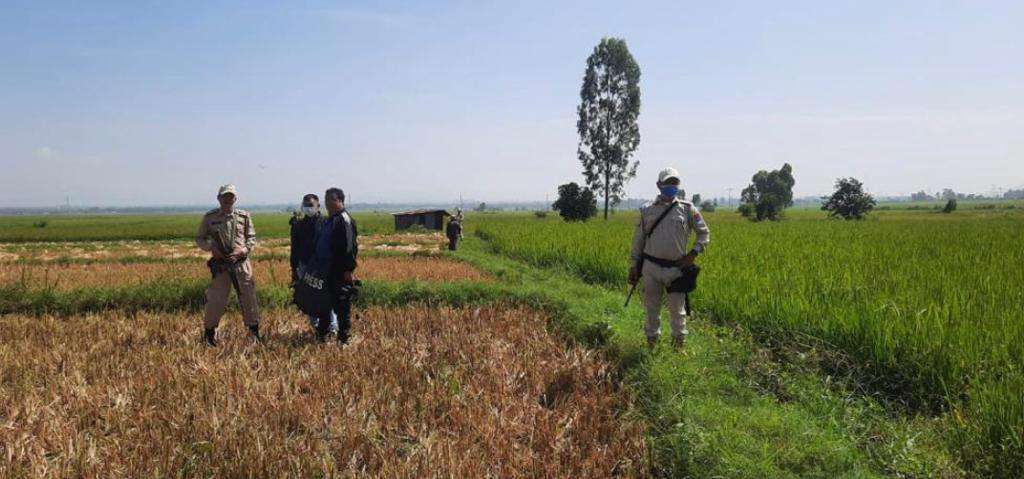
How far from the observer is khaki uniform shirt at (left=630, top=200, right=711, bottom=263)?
16.5 ft

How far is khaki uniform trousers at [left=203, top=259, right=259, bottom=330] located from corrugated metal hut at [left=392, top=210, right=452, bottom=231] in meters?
33.2

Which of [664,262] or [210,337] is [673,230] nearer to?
[664,262]

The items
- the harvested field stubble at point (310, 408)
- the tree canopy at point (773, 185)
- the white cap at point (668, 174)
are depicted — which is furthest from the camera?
the tree canopy at point (773, 185)

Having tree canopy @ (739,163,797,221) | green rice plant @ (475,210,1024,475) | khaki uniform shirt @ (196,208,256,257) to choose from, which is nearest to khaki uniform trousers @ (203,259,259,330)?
khaki uniform shirt @ (196,208,256,257)

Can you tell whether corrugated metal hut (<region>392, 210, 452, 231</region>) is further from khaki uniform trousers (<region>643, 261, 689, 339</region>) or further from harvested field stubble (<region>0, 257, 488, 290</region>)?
khaki uniform trousers (<region>643, 261, 689, 339</region>)

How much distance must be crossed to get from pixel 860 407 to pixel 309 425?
4.14m

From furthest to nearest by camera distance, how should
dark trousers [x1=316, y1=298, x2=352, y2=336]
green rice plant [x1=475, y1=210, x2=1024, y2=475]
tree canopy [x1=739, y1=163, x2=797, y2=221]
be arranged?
tree canopy [x1=739, y1=163, x2=797, y2=221] → dark trousers [x1=316, y1=298, x2=352, y2=336] → green rice plant [x1=475, y1=210, x2=1024, y2=475]

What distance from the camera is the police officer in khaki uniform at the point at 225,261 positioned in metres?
5.82

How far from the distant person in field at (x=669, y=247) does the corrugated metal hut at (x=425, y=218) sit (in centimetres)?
3451

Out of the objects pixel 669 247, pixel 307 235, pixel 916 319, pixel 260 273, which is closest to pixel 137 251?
pixel 260 273

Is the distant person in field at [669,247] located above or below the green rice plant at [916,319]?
above

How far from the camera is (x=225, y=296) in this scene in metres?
5.84

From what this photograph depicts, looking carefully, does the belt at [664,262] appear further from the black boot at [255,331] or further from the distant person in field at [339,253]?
the black boot at [255,331]

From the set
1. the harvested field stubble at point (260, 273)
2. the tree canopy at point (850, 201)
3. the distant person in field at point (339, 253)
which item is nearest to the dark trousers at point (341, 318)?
the distant person in field at point (339, 253)
